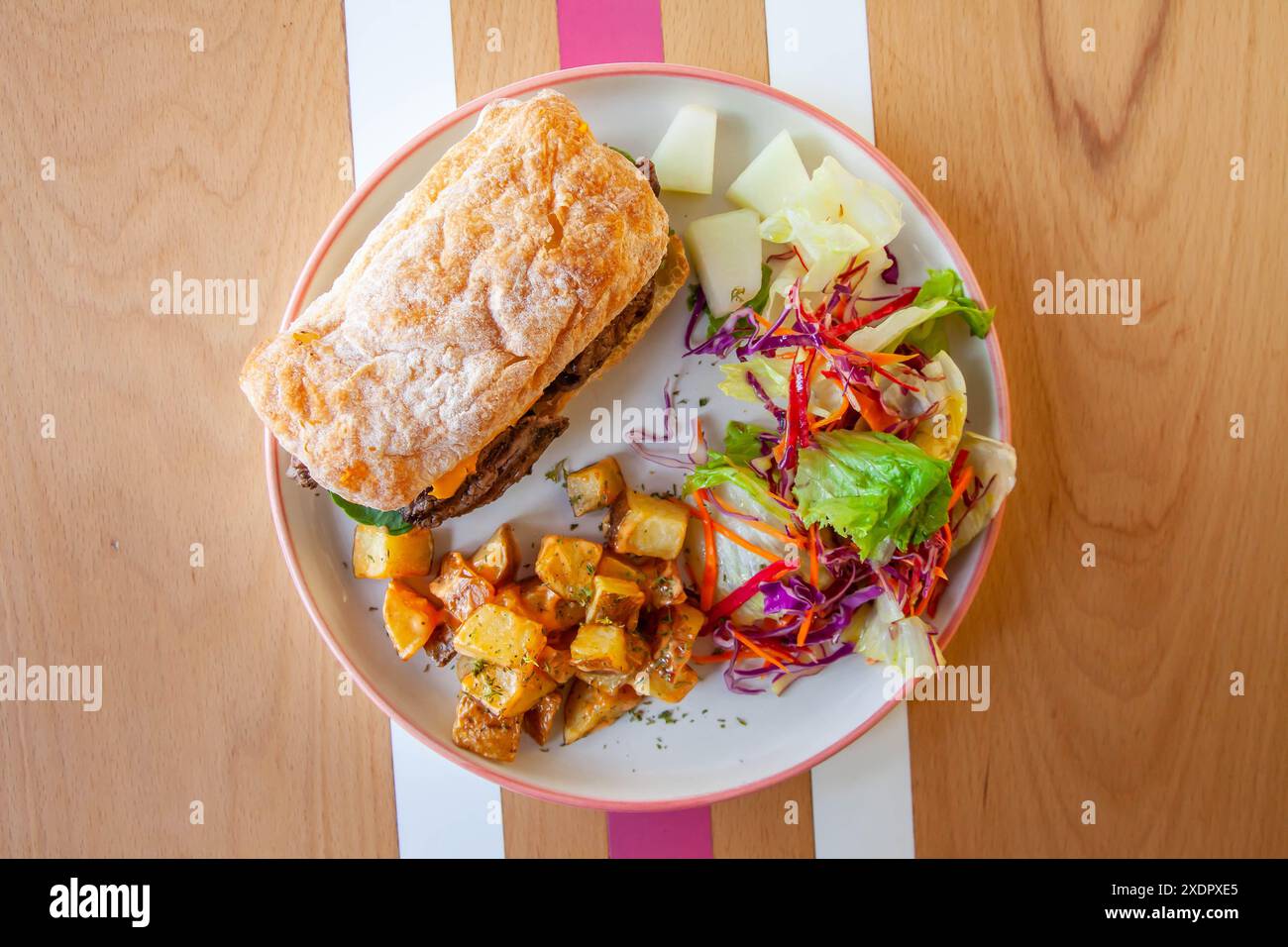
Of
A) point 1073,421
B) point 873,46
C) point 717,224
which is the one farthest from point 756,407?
point 873,46

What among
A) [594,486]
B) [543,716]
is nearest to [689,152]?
[594,486]

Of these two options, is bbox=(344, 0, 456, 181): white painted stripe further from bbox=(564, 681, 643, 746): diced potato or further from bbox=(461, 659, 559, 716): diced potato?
bbox=(564, 681, 643, 746): diced potato

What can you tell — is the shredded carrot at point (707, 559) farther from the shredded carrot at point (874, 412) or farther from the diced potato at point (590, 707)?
the shredded carrot at point (874, 412)

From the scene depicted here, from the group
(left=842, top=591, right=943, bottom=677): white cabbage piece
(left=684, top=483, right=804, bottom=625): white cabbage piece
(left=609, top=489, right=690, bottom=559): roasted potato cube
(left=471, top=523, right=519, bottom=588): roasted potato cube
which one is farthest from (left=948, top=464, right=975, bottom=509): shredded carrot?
(left=471, top=523, right=519, bottom=588): roasted potato cube

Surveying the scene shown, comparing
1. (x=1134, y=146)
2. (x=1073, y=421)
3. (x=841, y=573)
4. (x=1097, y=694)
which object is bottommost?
(x=1097, y=694)
